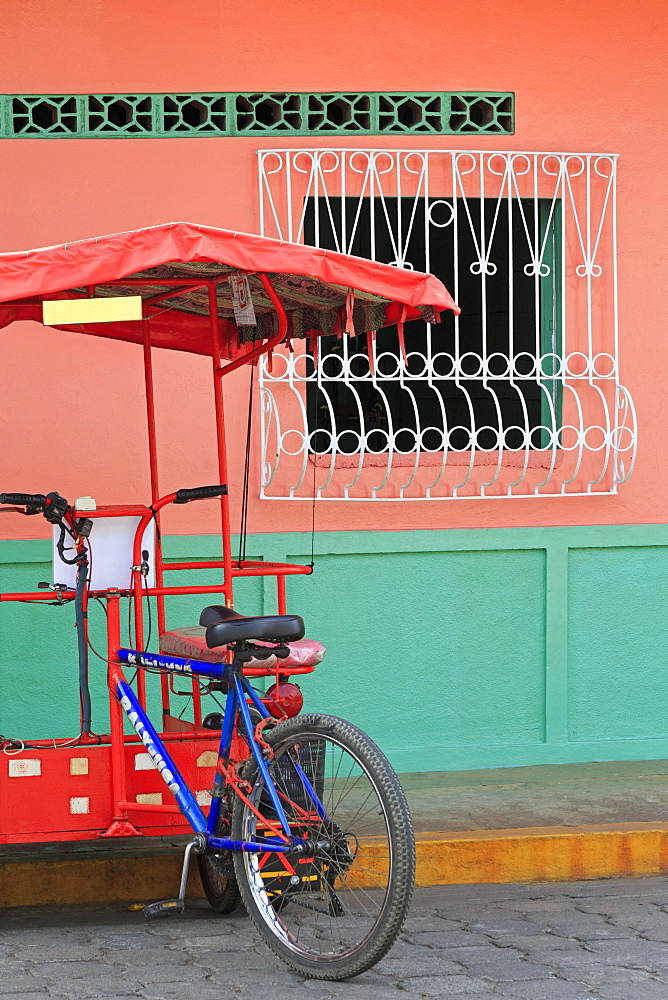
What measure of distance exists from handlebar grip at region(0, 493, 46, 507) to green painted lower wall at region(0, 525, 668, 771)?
1688mm

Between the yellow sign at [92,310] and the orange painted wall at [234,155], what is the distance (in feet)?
7.05

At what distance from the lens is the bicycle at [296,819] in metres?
3.67

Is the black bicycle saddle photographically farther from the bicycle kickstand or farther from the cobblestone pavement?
the cobblestone pavement

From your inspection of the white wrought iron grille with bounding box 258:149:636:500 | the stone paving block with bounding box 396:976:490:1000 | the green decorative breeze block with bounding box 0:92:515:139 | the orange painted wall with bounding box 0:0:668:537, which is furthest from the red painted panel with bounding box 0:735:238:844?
the green decorative breeze block with bounding box 0:92:515:139

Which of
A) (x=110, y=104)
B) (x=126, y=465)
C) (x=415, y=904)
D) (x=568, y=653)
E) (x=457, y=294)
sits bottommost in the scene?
(x=415, y=904)

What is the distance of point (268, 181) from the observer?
6055mm

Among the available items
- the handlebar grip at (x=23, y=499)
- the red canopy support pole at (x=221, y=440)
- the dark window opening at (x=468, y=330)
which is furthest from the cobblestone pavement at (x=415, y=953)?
the dark window opening at (x=468, y=330)

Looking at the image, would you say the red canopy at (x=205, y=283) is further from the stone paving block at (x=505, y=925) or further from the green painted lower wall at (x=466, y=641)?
the stone paving block at (x=505, y=925)

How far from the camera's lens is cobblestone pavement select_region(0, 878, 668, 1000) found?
3.73 m

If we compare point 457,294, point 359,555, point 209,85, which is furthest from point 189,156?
point 359,555

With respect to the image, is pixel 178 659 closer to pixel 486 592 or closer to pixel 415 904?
pixel 415 904

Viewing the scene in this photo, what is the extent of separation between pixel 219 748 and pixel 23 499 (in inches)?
41.9

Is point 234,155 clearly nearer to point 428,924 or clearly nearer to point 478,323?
point 478,323

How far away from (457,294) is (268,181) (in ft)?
3.53
